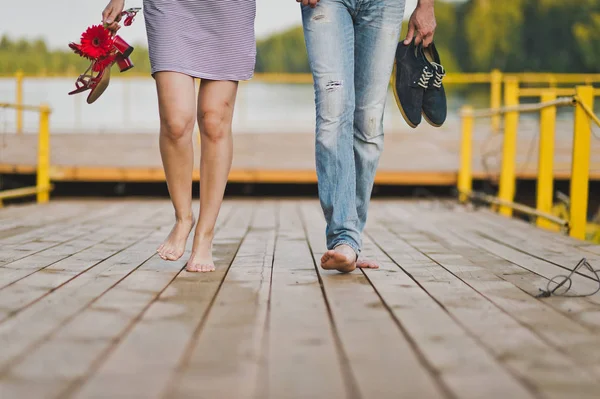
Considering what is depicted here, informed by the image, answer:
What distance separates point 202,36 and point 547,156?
249 cm

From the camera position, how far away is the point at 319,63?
223 cm

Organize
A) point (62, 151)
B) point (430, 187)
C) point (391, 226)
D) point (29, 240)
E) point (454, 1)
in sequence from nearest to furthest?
1. point (29, 240)
2. point (391, 226)
3. point (430, 187)
4. point (62, 151)
5. point (454, 1)

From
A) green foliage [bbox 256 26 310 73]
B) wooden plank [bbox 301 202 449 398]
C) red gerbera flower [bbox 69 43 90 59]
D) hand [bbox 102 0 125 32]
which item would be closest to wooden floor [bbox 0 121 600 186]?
red gerbera flower [bbox 69 43 90 59]

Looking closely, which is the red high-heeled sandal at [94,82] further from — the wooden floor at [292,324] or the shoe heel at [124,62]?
the wooden floor at [292,324]

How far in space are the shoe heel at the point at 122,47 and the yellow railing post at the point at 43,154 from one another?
307 centimetres

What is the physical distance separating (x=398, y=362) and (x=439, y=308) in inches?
18.8

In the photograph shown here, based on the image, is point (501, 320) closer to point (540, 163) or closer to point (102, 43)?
point (102, 43)

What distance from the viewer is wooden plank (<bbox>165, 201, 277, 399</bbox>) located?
1.09 meters

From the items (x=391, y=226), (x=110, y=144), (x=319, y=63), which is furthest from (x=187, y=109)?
(x=110, y=144)

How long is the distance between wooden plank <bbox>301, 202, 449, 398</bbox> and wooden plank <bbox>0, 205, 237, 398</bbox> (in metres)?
0.40

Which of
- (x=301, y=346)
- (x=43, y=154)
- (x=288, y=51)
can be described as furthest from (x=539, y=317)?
(x=288, y=51)

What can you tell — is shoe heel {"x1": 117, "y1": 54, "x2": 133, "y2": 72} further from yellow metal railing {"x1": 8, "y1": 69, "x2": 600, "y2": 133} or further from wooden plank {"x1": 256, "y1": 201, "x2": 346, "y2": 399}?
yellow metal railing {"x1": 8, "y1": 69, "x2": 600, "y2": 133}

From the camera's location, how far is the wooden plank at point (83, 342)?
3.62 feet

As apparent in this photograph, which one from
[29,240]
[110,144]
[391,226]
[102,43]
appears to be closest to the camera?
[102,43]
